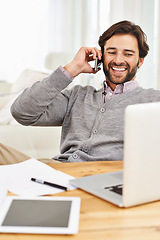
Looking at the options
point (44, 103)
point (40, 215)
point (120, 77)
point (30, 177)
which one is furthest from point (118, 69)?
point (40, 215)

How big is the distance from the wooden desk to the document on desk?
6 centimetres

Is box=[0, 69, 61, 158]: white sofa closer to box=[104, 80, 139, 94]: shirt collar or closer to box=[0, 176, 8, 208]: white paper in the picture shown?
box=[104, 80, 139, 94]: shirt collar

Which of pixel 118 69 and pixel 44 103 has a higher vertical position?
pixel 118 69

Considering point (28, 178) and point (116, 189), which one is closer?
point (116, 189)

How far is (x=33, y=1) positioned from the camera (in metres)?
4.25

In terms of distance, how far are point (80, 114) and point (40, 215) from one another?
838 millimetres

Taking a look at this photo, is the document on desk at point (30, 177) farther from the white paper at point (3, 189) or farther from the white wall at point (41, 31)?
the white wall at point (41, 31)

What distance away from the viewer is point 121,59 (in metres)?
1.49

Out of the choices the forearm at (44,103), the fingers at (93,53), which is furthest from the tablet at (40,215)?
the fingers at (93,53)

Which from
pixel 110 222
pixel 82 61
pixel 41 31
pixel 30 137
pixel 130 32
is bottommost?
pixel 30 137

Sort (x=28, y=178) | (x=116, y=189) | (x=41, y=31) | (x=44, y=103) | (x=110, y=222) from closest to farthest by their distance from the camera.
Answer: (x=110, y=222), (x=116, y=189), (x=28, y=178), (x=44, y=103), (x=41, y=31)

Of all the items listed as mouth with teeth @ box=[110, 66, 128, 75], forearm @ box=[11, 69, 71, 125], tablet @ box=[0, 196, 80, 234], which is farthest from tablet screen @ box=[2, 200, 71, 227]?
mouth with teeth @ box=[110, 66, 128, 75]

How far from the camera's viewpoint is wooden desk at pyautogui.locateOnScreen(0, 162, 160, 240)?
634 millimetres

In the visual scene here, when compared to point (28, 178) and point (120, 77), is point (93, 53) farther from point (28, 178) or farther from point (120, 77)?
point (28, 178)
